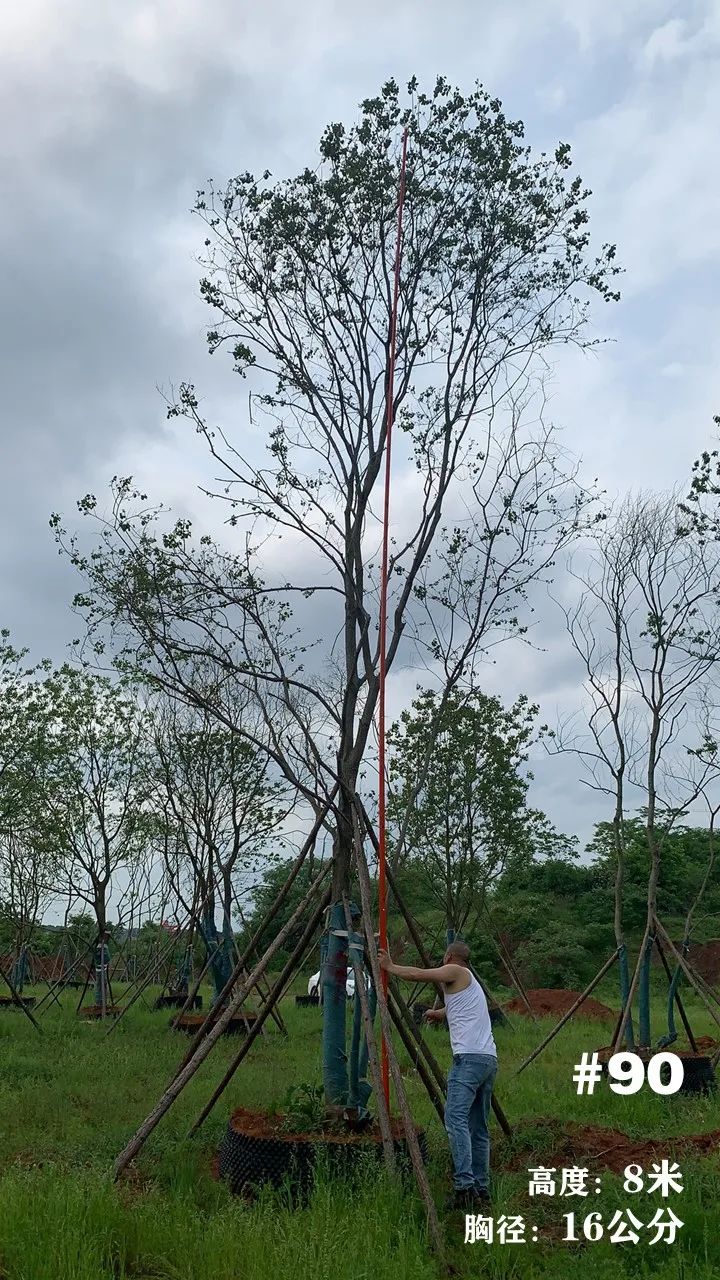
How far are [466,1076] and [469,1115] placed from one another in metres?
0.30

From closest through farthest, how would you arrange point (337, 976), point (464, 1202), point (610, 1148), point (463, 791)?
point (464, 1202)
point (610, 1148)
point (337, 976)
point (463, 791)

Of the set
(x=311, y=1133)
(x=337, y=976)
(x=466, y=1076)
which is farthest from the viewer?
(x=337, y=976)

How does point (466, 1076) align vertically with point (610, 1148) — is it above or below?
above

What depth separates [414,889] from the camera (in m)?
22.9

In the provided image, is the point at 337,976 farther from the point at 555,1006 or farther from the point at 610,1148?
the point at 555,1006

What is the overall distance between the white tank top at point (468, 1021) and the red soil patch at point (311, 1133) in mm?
601

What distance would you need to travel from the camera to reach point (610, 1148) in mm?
7164

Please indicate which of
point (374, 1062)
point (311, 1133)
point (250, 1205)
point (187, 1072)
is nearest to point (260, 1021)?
point (187, 1072)

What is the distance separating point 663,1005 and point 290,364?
19.1 m

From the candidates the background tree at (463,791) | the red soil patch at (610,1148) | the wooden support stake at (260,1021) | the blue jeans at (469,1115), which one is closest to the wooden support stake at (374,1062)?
the wooden support stake at (260,1021)

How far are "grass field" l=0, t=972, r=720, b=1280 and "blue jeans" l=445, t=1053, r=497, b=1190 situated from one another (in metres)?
0.20

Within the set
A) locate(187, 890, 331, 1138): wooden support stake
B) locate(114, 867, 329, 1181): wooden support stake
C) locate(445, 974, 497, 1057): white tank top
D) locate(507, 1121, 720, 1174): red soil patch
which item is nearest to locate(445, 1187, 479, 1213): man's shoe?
locate(445, 974, 497, 1057): white tank top

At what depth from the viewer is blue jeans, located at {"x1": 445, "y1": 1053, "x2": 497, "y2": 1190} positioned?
6160mm

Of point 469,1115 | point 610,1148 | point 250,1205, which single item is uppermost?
point 469,1115
